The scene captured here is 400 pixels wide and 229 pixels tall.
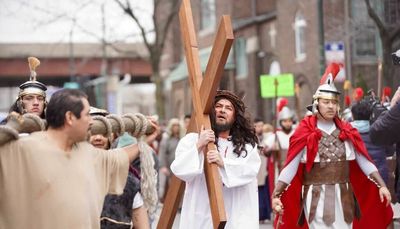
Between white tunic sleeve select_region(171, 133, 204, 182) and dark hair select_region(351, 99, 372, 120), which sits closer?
white tunic sleeve select_region(171, 133, 204, 182)

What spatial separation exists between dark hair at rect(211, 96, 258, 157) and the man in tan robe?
7.97 ft

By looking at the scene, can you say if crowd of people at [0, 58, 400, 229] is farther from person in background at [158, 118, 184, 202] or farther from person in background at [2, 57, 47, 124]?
person in background at [158, 118, 184, 202]

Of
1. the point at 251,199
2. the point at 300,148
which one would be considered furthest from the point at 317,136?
the point at 251,199

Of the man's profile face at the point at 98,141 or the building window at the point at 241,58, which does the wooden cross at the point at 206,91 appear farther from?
the building window at the point at 241,58

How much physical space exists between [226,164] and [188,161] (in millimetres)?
294

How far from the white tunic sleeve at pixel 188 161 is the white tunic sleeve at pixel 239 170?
0.19m

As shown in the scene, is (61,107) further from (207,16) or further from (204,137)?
(207,16)

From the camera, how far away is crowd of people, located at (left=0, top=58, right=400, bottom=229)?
4.64 m

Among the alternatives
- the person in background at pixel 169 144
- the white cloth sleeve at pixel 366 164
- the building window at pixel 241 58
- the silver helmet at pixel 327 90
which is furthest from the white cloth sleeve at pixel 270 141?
the building window at pixel 241 58

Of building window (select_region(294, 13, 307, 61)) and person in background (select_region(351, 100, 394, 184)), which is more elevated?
building window (select_region(294, 13, 307, 61))

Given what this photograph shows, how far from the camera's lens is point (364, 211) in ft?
29.0

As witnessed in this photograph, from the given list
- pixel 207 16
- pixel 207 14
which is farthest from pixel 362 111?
pixel 207 16

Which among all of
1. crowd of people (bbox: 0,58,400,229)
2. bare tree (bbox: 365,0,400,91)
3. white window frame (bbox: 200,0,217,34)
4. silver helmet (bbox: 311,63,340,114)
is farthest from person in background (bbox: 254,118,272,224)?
white window frame (bbox: 200,0,217,34)

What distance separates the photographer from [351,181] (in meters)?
8.68
